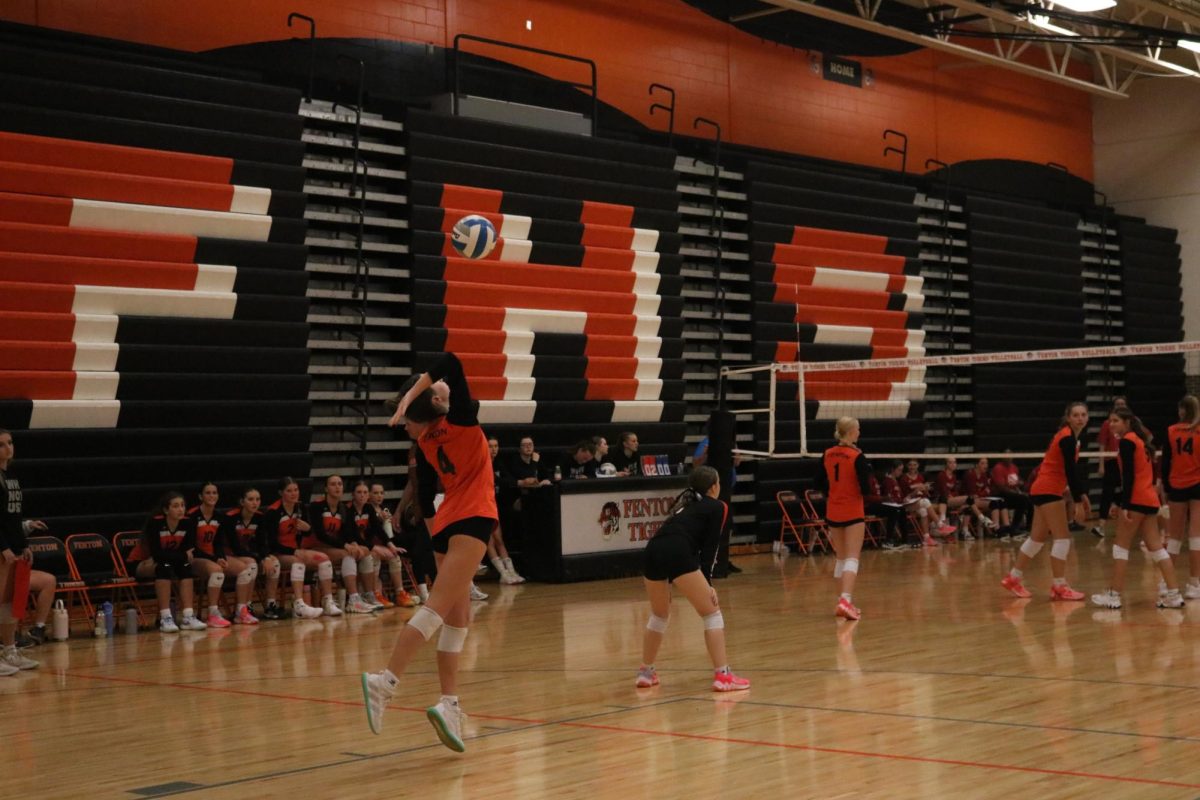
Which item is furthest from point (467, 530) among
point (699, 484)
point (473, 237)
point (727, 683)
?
point (473, 237)

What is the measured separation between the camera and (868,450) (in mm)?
19688

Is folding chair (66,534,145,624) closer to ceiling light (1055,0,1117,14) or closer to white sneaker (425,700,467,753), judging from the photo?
white sneaker (425,700,467,753)

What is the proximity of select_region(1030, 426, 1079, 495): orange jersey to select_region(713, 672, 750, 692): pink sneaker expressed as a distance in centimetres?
468

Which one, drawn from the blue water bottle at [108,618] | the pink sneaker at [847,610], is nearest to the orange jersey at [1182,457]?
the pink sneaker at [847,610]

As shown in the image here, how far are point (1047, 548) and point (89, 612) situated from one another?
12.1m

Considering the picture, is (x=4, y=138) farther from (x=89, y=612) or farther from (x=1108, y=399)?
(x=1108, y=399)

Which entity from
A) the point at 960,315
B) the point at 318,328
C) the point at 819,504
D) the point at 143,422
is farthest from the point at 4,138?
the point at 960,315

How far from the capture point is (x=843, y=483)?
35.2 feet

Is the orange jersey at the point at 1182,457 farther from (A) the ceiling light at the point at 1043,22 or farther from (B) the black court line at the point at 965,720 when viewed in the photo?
(A) the ceiling light at the point at 1043,22

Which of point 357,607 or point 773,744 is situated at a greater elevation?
point 773,744

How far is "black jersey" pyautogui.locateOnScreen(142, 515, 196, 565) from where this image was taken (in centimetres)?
1111

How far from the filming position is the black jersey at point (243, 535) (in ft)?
38.4

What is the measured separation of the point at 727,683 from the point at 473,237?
4.95m

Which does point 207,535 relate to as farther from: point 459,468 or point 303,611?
point 459,468
